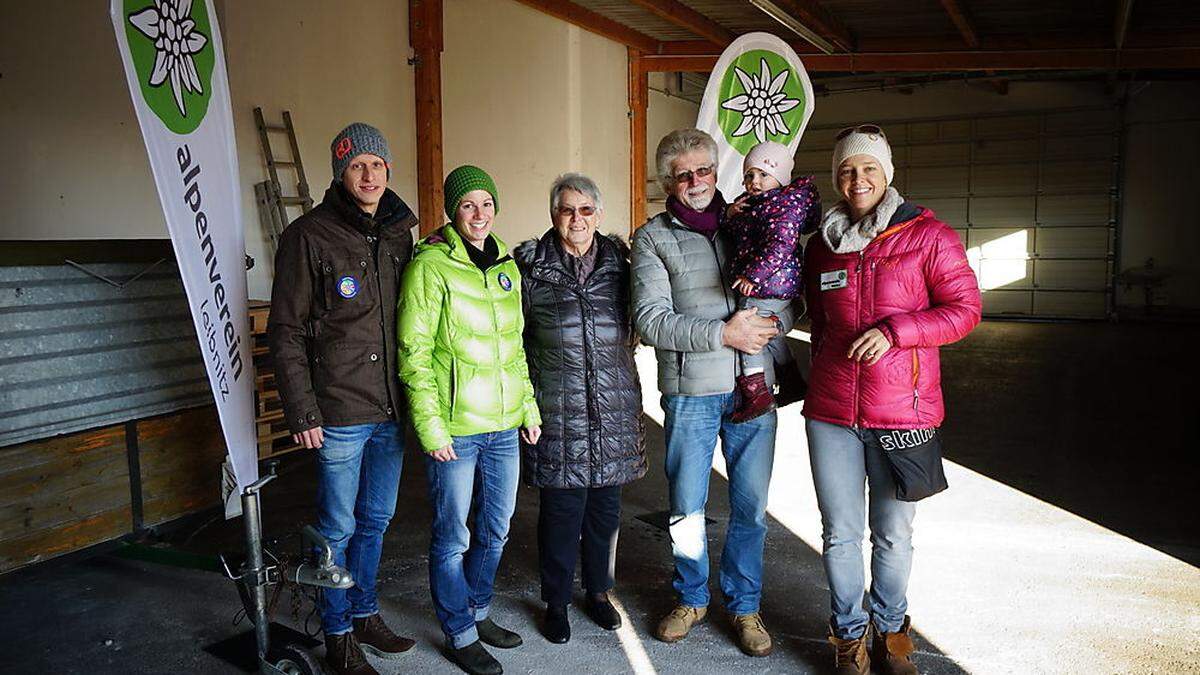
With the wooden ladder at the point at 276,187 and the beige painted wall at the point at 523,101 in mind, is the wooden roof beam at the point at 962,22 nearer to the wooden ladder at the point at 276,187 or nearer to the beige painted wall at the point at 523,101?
the beige painted wall at the point at 523,101

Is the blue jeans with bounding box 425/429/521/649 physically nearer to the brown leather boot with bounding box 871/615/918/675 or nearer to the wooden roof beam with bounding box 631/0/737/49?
the brown leather boot with bounding box 871/615/918/675

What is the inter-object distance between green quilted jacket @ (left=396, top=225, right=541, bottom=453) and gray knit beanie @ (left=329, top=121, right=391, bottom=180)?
11.5 inches

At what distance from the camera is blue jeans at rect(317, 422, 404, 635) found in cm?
256

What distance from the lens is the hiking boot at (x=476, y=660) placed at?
2.66 m

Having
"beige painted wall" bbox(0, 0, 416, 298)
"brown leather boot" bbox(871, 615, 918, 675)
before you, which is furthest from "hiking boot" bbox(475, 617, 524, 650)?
"beige painted wall" bbox(0, 0, 416, 298)

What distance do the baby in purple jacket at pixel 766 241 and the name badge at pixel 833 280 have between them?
12cm

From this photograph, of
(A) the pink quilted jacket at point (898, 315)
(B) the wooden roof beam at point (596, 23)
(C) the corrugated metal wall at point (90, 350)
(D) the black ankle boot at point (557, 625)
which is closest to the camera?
(A) the pink quilted jacket at point (898, 315)

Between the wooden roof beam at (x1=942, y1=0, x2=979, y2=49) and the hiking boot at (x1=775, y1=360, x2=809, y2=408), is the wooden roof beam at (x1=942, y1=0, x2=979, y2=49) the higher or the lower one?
the higher one

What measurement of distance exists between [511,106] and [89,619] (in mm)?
6722

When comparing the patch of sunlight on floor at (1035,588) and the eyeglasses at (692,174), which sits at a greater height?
the eyeglasses at (692,174)

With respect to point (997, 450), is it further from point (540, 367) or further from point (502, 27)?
point (502, 27)

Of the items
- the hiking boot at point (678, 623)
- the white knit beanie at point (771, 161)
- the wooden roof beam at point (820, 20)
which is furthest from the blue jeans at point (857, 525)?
the wooden roof beam at point (820, 20)

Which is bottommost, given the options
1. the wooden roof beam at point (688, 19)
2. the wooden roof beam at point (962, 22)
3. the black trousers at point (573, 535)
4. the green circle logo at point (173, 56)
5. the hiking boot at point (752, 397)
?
the black trousers at point (573, 535)

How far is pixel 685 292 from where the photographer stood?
2.68 m
